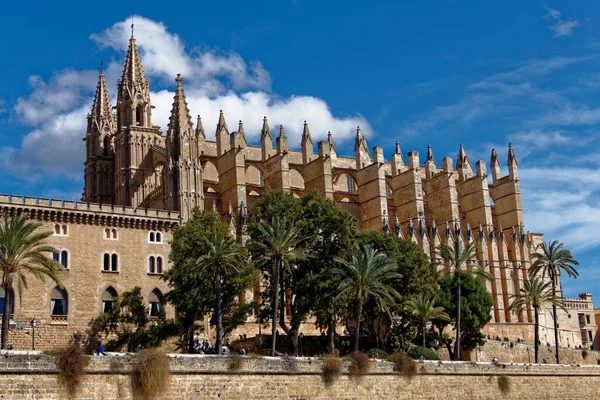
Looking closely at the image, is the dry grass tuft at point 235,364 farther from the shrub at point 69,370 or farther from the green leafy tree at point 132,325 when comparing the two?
the green leafy tree at point 132,325

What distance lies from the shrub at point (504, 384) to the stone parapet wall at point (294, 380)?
0.09 metres

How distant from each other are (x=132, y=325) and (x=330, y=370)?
1801cm

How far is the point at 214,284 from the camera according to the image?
152ft

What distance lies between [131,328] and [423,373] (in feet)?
60.7

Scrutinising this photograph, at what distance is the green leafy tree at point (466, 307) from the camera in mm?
58844

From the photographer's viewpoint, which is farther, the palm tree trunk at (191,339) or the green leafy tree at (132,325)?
the green leafy tree at (132,325)

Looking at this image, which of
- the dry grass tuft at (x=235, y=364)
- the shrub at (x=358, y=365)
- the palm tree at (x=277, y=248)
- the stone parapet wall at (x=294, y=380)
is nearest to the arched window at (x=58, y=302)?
the palm tree at (x=277, y=248)

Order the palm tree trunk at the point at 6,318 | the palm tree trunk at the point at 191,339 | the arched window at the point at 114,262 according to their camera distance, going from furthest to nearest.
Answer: the arched window at the point at 114,262 → the palm tree trunk at the point at 191,339 → the palm tree trunk at the point at 6,318

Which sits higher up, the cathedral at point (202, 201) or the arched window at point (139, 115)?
the arched window at point (139, 115)

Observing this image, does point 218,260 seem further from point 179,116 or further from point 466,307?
point 466,307

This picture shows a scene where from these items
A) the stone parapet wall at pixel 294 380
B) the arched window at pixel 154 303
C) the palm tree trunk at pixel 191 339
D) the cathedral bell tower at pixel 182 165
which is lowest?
the stone parapet wall at pixel 294 380

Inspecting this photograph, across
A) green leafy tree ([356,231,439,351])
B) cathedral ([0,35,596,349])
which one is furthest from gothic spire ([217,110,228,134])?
green leafy tree ([356,231,439,351])

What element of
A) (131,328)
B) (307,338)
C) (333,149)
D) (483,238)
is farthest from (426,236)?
(131,328)

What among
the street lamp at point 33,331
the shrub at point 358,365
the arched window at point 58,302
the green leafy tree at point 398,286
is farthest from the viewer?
the green leafy tree at point 398,286
